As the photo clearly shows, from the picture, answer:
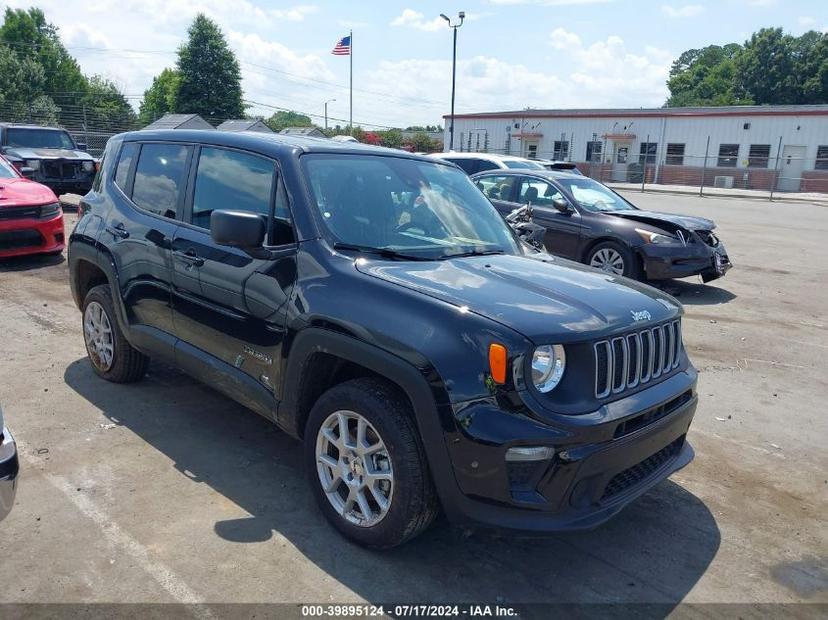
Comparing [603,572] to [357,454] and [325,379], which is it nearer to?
[357,454]

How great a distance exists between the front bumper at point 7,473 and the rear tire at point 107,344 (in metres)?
2.20

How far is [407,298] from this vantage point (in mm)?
3020

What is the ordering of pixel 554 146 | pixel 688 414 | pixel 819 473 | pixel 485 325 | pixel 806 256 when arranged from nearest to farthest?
pixel 485 325
pixel 688 414
pixel 819 473
pixel 806 256
pixel 554 146

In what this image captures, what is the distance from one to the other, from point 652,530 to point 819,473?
154cm

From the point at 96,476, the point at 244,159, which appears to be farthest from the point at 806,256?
the point at 96,476

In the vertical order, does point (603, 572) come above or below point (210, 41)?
below

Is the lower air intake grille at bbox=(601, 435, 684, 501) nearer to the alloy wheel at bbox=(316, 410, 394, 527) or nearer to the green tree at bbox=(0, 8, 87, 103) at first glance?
the alloy wheel at bbox=(316, 410, 394, 527)

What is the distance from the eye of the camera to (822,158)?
4047 cm

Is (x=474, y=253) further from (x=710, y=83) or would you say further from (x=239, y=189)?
(x=710, y=83)

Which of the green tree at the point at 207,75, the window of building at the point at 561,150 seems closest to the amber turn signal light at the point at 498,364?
the window of building at the point at 561,150

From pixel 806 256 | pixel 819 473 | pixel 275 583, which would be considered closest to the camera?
pixel 275 583

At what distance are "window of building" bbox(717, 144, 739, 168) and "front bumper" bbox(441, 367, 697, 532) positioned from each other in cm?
4578


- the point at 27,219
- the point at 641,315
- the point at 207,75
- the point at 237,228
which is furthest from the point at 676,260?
the point at 207,75

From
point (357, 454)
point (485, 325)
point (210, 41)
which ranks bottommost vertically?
point (357, 454)
